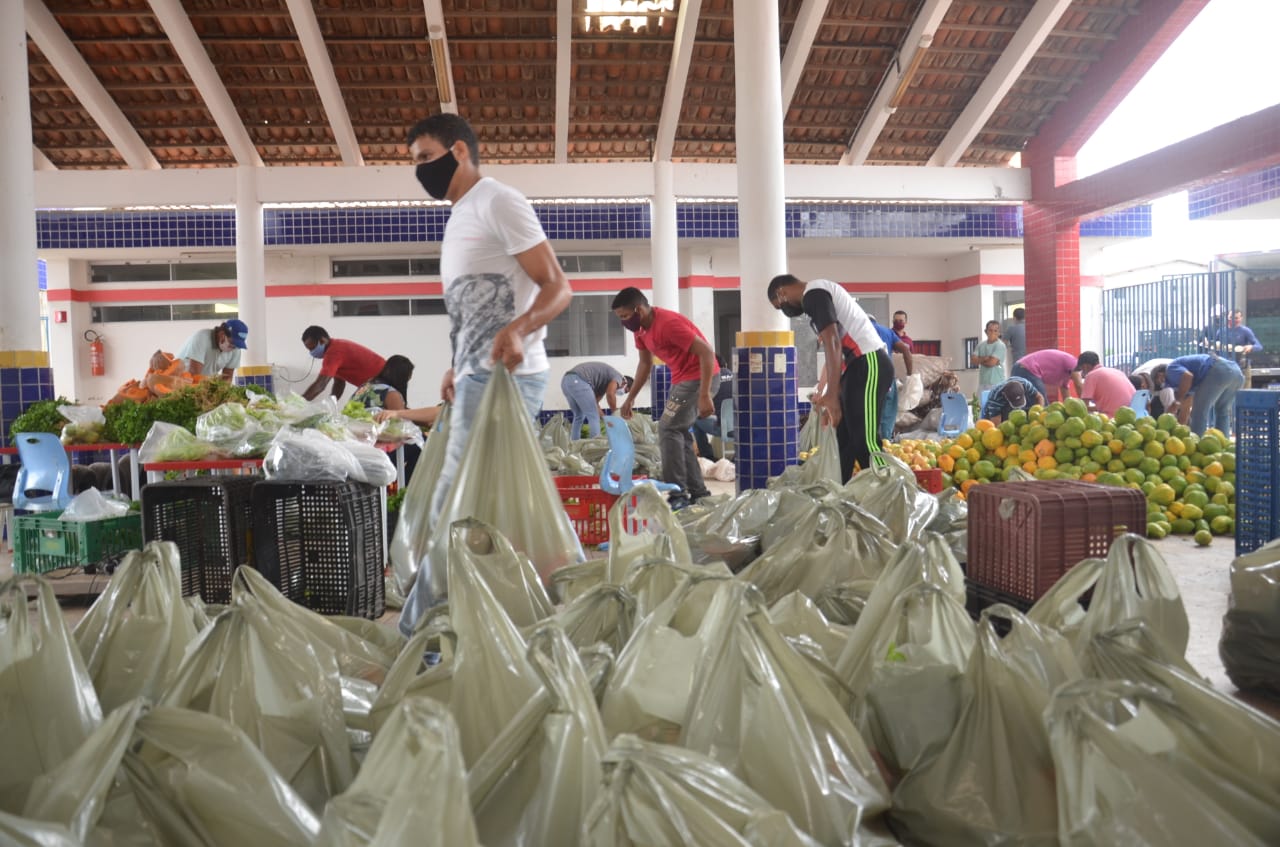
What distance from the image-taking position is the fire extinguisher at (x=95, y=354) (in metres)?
13.3

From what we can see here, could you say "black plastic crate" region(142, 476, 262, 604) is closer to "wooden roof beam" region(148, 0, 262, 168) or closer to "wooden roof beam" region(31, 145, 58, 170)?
"wooden roof beam" region(148, 0, 262, 168)

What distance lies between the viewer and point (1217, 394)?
768cm

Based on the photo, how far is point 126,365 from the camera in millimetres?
13516

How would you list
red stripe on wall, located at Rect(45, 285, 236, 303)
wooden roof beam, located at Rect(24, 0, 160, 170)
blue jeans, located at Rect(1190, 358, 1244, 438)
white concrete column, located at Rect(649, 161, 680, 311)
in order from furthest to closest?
1. red stripe on wall, located at Rect(45, 285, 236, 303)
2. white concrete column, located at Rect(649, 161, 680, 311)
3. wooden roof beam, located at Rect(24, 0, 160, 170)
4. blue jeans, located at Rect(1190, 358, 1244, 438)

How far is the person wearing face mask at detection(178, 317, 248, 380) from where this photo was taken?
6887 mm

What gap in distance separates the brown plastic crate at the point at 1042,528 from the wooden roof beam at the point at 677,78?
6755 millimetres

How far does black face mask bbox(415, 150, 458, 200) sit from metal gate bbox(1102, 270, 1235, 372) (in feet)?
38.5

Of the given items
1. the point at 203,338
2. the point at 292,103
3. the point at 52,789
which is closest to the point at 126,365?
the point at 292,103

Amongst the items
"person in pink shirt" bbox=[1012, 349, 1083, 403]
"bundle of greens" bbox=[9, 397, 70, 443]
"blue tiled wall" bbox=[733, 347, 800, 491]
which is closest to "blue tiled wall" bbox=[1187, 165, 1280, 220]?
"person in pink shirt" bbox=[1012, 349, 1083, 403]

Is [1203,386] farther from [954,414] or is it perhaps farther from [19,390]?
[19,390]

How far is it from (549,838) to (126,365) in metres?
14.3

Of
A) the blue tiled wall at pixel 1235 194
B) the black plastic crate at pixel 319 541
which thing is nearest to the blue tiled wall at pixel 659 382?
the blue tiled wall at pixel 1235 194

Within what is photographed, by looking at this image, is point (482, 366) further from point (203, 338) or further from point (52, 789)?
point (203, 338)

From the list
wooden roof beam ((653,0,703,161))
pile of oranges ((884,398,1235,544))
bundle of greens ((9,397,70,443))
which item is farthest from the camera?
wooden roof beam ((653,0,703,161))
